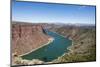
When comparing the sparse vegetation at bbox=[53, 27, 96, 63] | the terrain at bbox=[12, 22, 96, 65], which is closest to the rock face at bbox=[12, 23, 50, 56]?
the terrain at bbox=[12, 22, 96, 65]

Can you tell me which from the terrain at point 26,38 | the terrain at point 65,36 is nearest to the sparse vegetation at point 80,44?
the terrain at point 65,36

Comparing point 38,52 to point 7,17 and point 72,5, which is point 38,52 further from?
point 72,5

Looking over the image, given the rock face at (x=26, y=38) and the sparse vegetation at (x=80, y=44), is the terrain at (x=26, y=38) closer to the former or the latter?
the rock face at (x=26, y=38)

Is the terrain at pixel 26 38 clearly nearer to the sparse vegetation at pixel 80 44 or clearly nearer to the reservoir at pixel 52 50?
the reservoir at pixel 52 50

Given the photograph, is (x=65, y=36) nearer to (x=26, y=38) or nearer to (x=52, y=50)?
(x=52, y=50)

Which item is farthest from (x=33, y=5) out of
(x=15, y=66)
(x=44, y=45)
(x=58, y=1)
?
(x=15, y=66)

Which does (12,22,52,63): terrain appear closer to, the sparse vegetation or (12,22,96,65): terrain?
(12,22,96,65): terrain

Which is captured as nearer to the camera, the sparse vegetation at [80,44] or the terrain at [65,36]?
the terrain at [65,36]

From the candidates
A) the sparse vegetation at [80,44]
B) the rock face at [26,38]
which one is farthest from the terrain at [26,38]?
the sparse vegetation at [80,44]

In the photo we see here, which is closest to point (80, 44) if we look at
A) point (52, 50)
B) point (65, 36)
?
point (65, 36)
